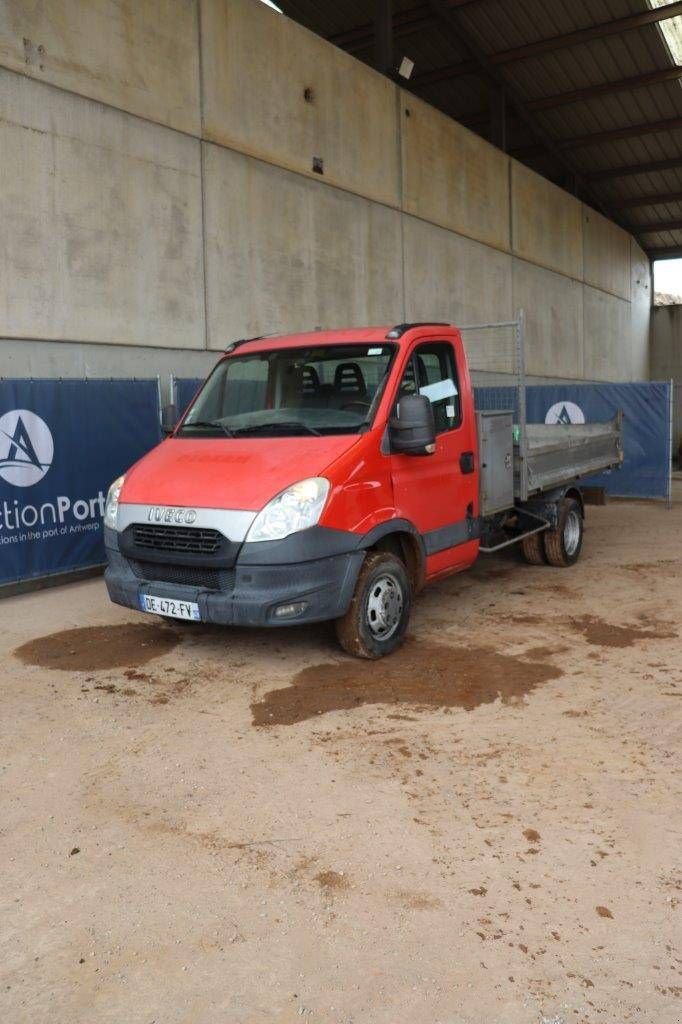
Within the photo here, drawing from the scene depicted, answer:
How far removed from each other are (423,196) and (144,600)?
12604 mm

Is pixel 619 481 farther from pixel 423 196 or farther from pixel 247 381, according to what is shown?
pixel 247 381

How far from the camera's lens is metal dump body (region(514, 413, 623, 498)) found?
7293 millimetres

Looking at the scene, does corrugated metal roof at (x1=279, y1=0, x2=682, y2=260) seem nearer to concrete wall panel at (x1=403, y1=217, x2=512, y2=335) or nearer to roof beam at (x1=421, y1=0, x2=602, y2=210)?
roof beam at (x1=421, y1=0, x2=602, y2=210)

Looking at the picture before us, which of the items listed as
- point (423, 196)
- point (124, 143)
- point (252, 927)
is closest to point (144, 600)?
point (252, 927)

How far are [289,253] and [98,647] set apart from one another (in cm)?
797

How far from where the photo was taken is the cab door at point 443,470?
18.5ft

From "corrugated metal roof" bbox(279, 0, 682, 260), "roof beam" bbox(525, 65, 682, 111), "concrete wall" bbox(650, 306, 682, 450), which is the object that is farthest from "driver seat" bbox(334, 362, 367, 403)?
"concrete wall" bbox(650, 306, 682, 450)

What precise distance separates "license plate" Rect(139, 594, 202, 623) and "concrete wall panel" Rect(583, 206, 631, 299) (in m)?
21.6

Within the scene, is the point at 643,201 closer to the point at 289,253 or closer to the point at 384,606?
the point at 289,253

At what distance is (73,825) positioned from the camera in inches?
136

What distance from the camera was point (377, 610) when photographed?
541cm

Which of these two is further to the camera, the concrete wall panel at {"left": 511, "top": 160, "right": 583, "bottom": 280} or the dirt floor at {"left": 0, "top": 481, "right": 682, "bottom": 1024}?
the concrete wall panel at {"left": 511, "top": 160, "right": 583, "bottom": 280}

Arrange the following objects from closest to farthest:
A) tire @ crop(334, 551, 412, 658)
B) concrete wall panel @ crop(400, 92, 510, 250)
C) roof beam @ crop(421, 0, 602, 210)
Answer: tire @ crop(334, 551, 412, 658)
concrete wall panel @ crop(400, 92, 510, 250)
roof beam @ crop(421, 0, 602, 210)

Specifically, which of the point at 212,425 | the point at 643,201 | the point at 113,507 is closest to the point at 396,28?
the point at 643,201
